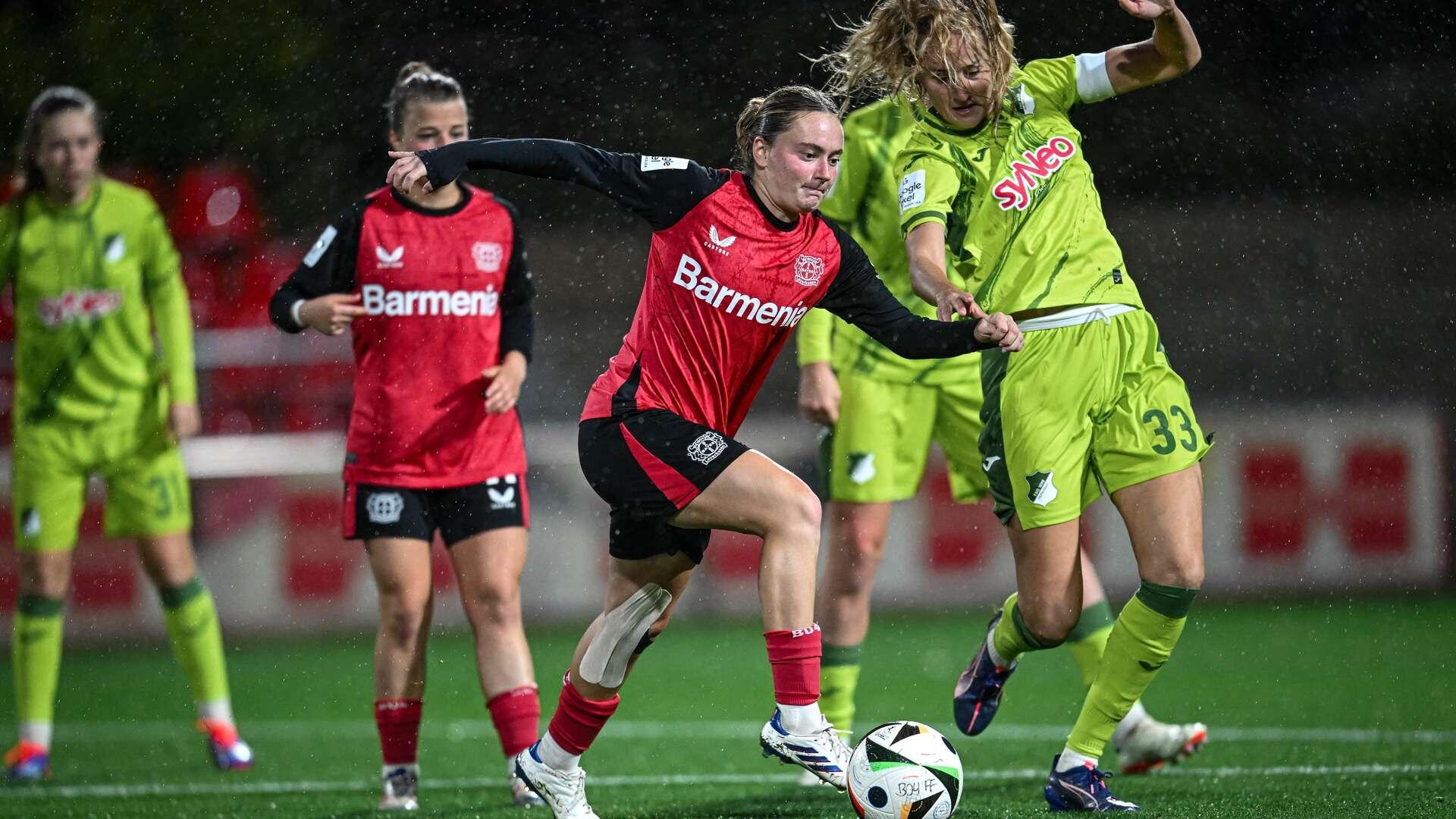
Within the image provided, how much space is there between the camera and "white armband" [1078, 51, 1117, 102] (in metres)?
4.46

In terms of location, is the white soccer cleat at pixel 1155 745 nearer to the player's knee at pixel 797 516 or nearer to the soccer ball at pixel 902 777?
the soccer ball at pixel 902 777

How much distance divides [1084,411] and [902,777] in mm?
1176

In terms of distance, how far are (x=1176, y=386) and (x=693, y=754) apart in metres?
2.51

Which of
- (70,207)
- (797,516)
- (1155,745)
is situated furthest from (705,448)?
(70,207)

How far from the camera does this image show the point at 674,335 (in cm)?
411

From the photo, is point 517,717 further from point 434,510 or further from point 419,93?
point 419,93

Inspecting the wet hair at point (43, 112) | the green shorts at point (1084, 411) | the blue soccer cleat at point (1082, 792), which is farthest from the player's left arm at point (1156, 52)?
the wet hair at point (43, 112)

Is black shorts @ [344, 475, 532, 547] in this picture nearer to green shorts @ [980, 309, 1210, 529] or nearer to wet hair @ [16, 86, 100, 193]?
green shorts @ [980, 309, 1210, 529]

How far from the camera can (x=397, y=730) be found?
196 inches

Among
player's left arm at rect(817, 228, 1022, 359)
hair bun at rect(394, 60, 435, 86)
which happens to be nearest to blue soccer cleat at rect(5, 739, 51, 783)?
hair bun at rect(394, 60, 435, 86)

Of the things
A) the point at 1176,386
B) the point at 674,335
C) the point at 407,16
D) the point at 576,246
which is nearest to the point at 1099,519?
the point at 576,246

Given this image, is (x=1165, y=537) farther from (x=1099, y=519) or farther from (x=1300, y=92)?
(x=1300, y=92)

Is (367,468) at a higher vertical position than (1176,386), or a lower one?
lower

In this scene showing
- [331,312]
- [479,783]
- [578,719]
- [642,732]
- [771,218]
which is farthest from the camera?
[642,732]
